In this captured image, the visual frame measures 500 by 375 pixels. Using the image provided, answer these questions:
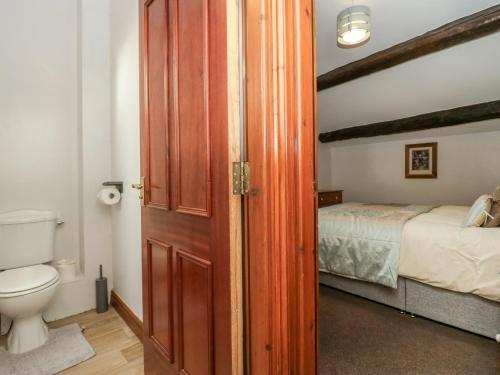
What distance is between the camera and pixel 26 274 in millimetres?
1717

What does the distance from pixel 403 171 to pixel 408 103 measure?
4.06ft

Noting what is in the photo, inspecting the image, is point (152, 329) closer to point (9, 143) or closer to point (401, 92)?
point (9, 143)

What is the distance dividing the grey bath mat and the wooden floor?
50 mm

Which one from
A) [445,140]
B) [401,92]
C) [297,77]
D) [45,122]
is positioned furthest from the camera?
[445,140]

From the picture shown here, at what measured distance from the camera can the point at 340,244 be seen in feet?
7.75

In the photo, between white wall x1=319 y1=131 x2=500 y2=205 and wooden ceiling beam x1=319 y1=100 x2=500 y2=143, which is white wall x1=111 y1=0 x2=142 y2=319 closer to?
wooden ceiling beam x1=319 y1=100 x2=500 y2=143

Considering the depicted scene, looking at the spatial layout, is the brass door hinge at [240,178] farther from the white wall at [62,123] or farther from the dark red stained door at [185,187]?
the white wall at [62,123]

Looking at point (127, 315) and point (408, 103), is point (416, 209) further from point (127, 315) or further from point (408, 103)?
point (127, 315)

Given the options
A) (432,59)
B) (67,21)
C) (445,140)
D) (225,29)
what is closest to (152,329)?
(225,29)

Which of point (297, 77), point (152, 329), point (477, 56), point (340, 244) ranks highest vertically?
point (477, 56)

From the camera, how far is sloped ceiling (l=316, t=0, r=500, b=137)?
238 centimetres

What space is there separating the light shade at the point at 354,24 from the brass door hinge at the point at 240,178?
1.99 meters

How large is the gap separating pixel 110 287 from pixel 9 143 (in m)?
1.41

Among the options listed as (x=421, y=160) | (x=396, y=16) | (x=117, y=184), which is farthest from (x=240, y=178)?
(x=421, y=160)
